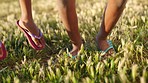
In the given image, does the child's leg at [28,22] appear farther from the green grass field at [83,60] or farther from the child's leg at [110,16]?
the child's leg at [110,16]

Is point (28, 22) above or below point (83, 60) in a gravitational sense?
above

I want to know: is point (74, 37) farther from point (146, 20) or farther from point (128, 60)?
point (146, 20)

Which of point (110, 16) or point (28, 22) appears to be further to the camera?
point (28, 22)

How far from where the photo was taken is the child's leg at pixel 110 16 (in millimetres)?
3514

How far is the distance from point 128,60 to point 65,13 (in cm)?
90

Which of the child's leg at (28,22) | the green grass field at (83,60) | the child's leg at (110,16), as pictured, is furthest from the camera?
the child's leg at (28,22)

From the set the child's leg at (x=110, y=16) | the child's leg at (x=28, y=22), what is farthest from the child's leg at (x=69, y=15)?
the child's leg at (x=28, y=22)

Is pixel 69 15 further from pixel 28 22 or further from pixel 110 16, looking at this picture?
pixel 28 22

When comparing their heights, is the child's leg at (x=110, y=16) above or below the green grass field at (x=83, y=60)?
above

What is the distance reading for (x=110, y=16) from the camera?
3.63 m

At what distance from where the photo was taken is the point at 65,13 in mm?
3602

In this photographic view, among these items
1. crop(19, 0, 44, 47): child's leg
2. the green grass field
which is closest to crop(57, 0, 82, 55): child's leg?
the green grass field

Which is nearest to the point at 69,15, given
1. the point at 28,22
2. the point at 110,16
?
the point at 110,16

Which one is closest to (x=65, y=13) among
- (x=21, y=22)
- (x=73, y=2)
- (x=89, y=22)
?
(x=73, y=2)
